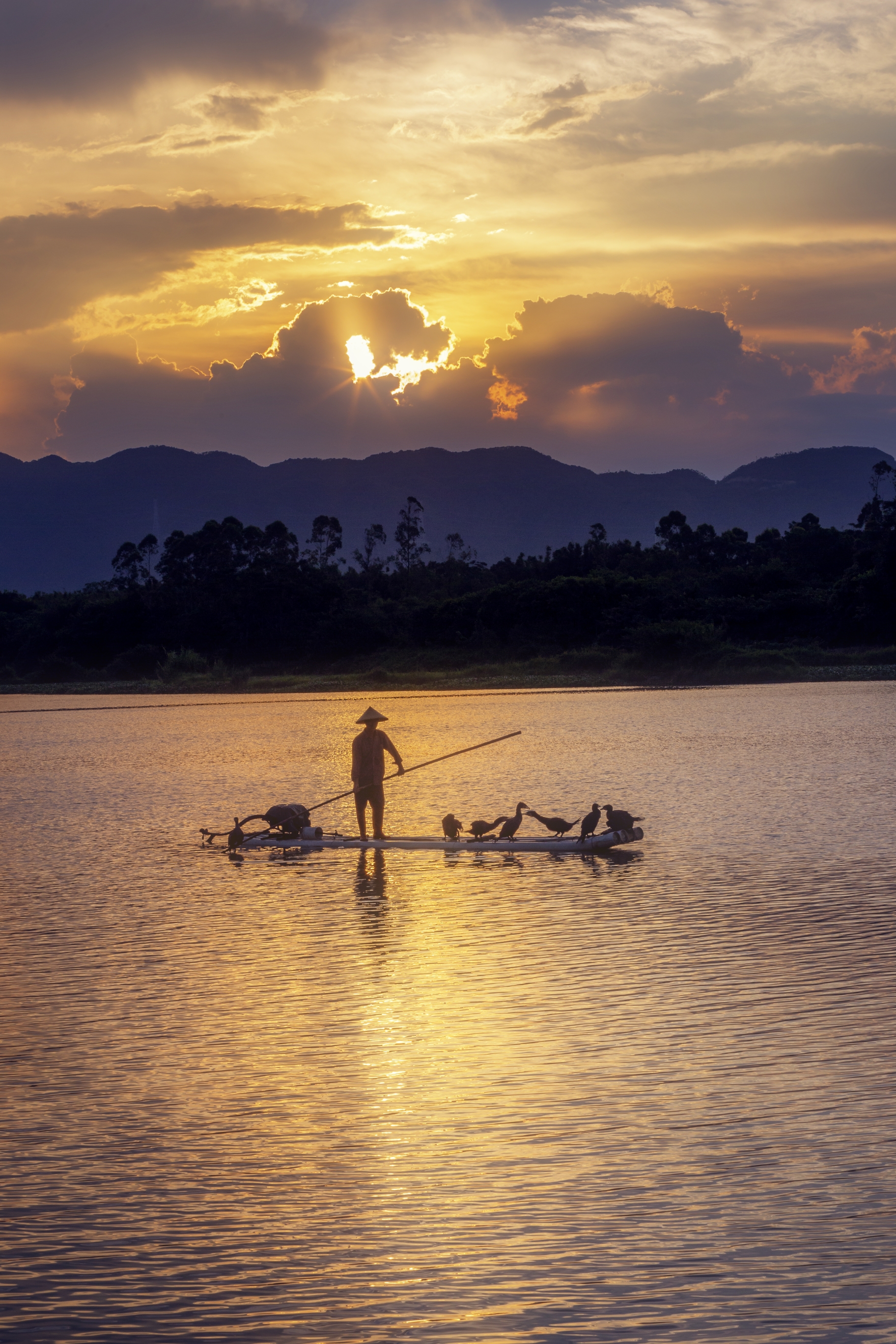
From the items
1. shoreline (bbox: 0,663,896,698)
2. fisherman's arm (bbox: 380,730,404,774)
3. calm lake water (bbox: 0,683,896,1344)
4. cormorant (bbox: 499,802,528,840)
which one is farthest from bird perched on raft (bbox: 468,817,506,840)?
shoreline (bbox: 0,663,896,698)

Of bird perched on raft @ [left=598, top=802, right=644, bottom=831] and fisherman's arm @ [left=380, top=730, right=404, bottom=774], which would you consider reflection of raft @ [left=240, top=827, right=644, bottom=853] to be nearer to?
bird perched on raft @ [left=598, top=802, right=644, bottom=831]

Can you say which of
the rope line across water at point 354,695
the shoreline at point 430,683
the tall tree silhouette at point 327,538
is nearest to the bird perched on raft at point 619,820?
the rope line across water at point 354,695

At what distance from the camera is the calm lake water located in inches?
208

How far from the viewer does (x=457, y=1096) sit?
757 cm

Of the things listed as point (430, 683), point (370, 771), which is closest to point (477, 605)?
point (430, 683)

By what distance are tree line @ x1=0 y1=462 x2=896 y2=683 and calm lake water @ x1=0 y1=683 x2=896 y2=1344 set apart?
7059 cm

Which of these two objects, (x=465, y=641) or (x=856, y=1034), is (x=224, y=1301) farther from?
(x=465, y=641)

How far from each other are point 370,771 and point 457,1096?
35.8 ft

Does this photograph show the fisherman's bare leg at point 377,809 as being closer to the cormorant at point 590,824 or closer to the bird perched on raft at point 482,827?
the bird perched on raft at point 482,827

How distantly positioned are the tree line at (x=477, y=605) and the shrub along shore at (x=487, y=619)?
0.48ft

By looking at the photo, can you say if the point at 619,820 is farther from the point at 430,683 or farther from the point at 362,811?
the point at 430,683

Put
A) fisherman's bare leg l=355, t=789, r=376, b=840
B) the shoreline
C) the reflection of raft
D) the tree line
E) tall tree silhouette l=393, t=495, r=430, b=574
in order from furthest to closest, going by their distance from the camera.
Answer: tall tree silhouette l=393, t=495, r=430, b=574
the tree line
the shoreline
fisherman's bare leg l=355, t=789, r=376, b=840
the reflection of raft

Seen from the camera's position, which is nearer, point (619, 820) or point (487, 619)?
point (619, 820)

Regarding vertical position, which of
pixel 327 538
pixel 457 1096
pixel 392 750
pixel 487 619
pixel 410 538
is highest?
pixel 410 538
